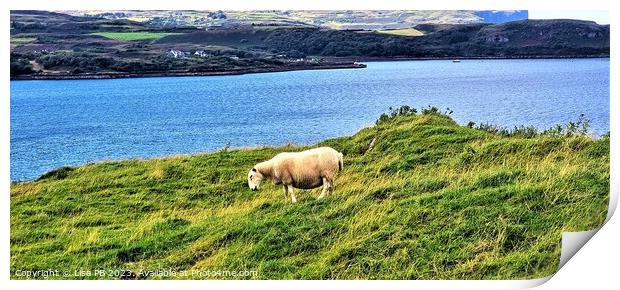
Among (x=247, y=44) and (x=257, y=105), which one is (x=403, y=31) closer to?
(x=247, y=44)

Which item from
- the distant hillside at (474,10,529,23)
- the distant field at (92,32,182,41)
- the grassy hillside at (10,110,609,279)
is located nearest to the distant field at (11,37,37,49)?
the distant field at (92,32,182,41)

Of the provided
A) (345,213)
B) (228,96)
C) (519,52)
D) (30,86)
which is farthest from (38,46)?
(519,52)

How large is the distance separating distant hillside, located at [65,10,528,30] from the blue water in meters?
0.63

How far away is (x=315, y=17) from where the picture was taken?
43.1 ft

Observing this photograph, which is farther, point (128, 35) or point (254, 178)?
point (128, 35)

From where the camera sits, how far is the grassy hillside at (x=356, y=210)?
39.8ft

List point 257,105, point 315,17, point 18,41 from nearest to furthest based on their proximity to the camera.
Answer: point 18,41
point 257,105
point 315,17

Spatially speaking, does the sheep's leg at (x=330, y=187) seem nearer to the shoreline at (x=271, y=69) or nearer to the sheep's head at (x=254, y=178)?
the sheep's head at (x=254, y=178)

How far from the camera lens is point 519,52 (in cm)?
1338

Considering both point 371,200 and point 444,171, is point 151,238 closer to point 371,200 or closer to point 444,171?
point 371,200

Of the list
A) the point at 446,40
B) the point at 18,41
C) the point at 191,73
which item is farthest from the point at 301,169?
the point at 18,41

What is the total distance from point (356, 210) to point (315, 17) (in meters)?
2.64

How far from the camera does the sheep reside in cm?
1287

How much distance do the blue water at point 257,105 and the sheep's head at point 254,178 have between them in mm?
389
